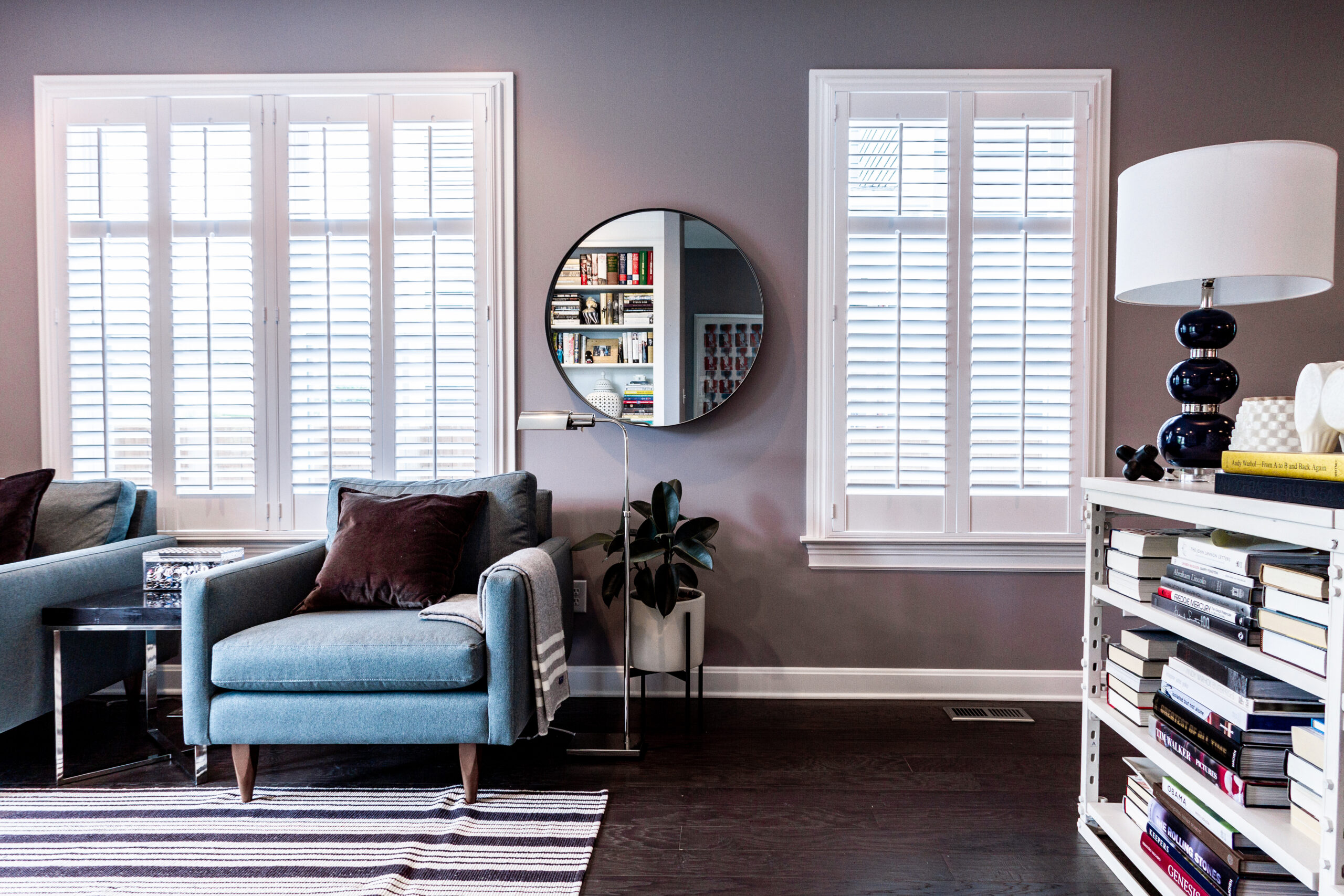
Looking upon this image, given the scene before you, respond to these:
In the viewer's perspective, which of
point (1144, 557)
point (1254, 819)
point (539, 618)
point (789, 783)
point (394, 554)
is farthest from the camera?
point (394, 554)

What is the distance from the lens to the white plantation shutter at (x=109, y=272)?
2826 mm

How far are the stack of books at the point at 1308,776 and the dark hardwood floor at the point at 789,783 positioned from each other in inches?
21.7

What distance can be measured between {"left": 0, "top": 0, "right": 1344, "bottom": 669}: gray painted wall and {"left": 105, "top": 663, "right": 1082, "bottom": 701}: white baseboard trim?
5 cm

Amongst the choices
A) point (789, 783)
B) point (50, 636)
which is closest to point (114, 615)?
point (50, 636)

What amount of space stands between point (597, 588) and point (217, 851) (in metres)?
1.44

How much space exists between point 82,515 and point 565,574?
1784 millimetres

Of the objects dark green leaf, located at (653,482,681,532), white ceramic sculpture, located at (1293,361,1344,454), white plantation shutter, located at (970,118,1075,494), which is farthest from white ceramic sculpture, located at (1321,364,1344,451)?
dark green leaf, located at (653,482,681,532)

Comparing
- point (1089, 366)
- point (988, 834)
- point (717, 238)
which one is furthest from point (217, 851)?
point (1089, 366)

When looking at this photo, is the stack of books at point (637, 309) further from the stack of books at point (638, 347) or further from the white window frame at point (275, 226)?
the white window frame at point (275, 226)

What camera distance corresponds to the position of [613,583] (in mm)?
2510

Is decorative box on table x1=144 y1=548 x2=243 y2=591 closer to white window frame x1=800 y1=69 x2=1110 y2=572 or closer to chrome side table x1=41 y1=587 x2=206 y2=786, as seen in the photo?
chrome side table x1=41 y1=587 x2=206 y2=786

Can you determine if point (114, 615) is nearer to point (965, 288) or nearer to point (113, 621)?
point (113, 621)

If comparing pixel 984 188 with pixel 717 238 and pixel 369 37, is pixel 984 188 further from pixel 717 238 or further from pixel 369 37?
pixel 369 37

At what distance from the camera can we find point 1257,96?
274 centimetres
